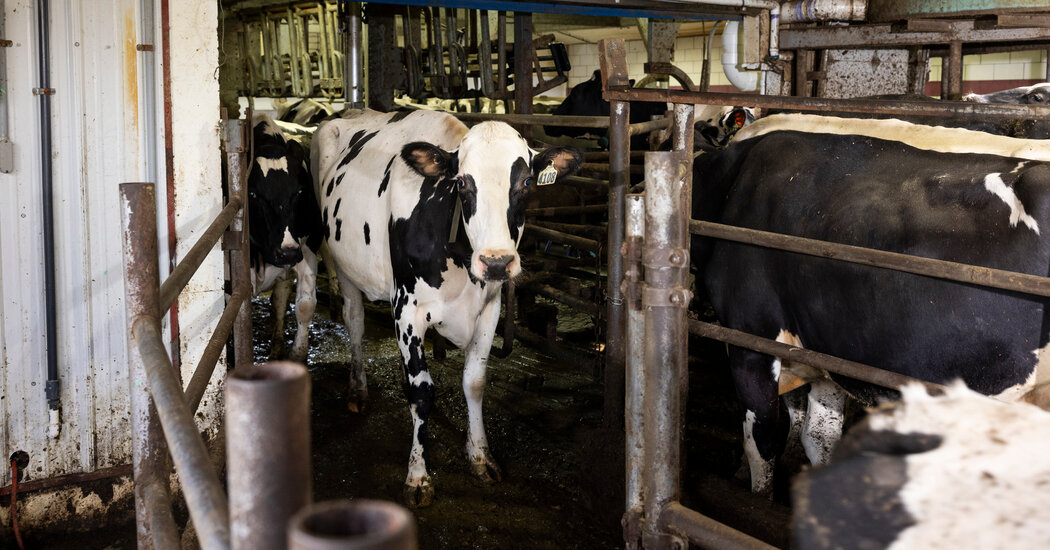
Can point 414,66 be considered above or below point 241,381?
above

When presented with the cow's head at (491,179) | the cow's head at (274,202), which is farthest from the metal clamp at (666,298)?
the cow's head at (274,202)

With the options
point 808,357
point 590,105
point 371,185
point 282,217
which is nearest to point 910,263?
point 808,357

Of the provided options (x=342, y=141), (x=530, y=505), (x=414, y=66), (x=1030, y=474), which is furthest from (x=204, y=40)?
(x=414, y=66)

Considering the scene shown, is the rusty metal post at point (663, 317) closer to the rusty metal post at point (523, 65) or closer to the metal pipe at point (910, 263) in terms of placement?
the metal pipe at point (910, 263)

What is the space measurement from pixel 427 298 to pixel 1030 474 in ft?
11.8

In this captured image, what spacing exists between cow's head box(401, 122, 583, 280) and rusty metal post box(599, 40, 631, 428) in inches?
14.3

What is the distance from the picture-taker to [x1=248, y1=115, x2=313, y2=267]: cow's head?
5590 millimetres

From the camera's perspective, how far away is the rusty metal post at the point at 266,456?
38.6 inches

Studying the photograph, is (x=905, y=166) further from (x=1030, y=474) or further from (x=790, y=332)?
(x=1030, y=474)

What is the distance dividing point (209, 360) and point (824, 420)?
2908mm

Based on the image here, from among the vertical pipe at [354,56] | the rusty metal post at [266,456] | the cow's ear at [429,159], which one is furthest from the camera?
the vertical pipe at [354,56]

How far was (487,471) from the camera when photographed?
4.57 m

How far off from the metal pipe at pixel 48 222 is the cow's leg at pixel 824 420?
11.1ft

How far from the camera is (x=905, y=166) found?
11.1ft
